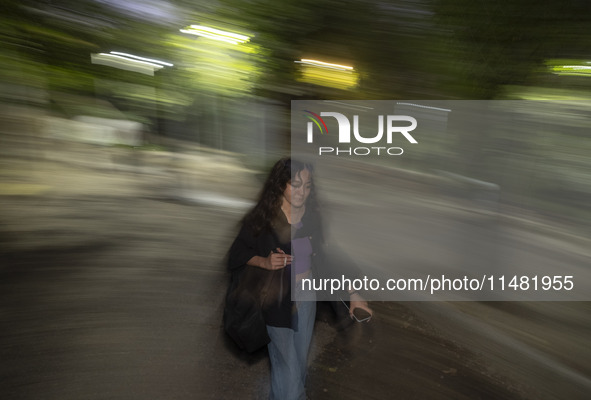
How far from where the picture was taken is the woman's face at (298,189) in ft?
6.49

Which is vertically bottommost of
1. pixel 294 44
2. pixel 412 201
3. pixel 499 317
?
pixel 499 317

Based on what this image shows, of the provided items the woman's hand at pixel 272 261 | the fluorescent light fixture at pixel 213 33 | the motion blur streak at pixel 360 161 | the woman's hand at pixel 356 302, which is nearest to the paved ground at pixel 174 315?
the motion blur streak at pixel 360 161

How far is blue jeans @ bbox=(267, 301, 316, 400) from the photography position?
6.48ft

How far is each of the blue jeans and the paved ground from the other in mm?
658

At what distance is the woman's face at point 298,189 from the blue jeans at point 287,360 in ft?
1.85

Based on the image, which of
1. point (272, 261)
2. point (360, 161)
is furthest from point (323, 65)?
point (272, 261)

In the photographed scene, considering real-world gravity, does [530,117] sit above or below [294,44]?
below

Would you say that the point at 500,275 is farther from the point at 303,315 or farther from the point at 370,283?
the point at 303,315

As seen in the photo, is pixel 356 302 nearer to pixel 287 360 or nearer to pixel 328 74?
pixel 287 360

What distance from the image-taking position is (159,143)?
336cm

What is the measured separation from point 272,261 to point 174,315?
2.02 meters

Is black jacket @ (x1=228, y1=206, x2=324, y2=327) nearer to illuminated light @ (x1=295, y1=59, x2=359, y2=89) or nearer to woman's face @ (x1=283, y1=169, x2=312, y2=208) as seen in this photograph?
woman's face @ (x1=283, y1=169, x2=312, y2=208)

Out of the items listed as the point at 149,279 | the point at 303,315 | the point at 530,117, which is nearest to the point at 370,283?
the point at 303,315

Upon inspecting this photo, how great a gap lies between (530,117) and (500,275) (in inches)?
51.5
